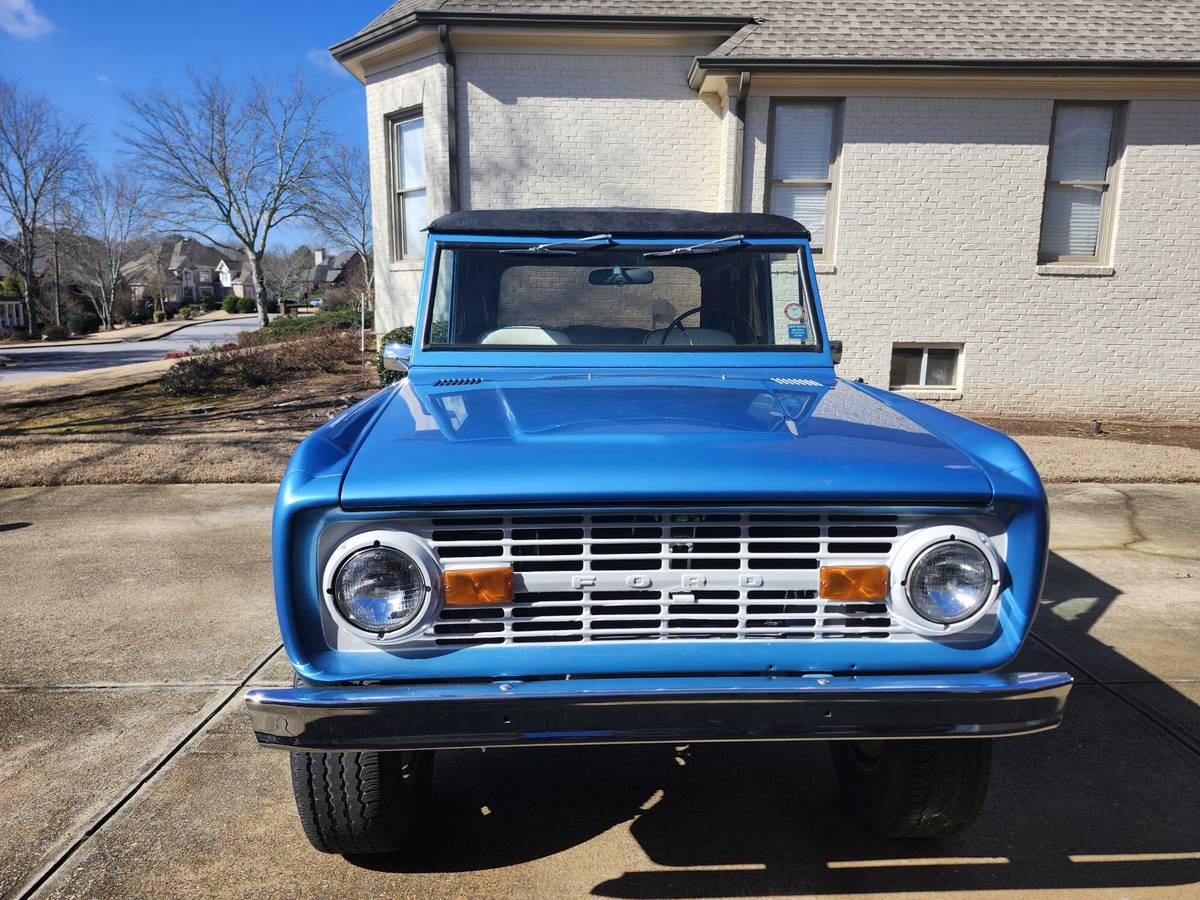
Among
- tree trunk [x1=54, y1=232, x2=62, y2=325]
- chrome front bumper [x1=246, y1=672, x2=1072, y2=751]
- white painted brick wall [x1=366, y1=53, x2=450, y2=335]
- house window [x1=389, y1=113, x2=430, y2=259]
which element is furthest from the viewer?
tree trunk [x1=54, y1=232, x2=62, y2=325]

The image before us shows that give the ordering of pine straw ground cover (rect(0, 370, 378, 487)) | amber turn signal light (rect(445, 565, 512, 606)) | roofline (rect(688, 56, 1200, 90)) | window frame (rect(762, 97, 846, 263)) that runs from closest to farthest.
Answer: amber turn signal light (rect(445, 565, 512, 606)) < pine straw ground cover (rect(0, 370, 378, 487)) < roofline (rect(688, 56, 1200, 90)) < window frame (rect(762, 97, 846, 263))

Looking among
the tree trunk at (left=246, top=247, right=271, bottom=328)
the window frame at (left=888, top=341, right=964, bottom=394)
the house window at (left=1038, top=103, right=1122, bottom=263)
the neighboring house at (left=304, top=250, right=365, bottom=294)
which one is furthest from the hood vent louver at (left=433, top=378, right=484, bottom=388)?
the neighboring house at (left=304, top=250, right=365, bottom=294)

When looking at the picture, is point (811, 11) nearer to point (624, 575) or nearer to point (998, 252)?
point (998, 252)

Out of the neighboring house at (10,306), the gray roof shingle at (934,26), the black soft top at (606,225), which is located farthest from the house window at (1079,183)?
the neighboring house at (10,306)

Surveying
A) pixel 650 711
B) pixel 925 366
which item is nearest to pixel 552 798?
pixel 650 711

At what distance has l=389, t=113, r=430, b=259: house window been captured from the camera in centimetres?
1044

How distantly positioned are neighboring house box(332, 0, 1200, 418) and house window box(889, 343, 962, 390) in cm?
2

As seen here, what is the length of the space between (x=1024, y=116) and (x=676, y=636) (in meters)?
9.27

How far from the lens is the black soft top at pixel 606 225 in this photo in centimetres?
331

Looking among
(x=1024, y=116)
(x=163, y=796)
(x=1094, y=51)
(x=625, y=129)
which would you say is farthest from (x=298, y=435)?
(x=1094, y=51)

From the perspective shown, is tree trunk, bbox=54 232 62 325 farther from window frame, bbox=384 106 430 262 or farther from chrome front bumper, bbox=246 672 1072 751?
chrome front bumper, bbox=246 672 1072 751

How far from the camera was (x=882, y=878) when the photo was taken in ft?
7.61

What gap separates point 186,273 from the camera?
3206 inches

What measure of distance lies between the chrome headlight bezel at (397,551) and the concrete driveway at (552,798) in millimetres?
844
